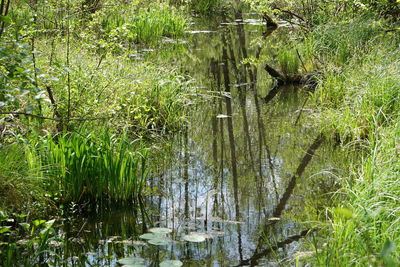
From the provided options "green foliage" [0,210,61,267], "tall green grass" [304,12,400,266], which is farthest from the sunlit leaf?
"tall green grass" [304,12,400,266]

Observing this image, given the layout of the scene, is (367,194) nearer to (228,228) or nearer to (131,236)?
(228,228)

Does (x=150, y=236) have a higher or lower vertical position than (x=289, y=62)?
lower

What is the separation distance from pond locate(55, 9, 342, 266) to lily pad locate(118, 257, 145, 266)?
0.02 m

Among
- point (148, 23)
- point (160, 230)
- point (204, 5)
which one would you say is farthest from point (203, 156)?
point (204, 5)

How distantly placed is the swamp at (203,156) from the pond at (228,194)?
0.02m

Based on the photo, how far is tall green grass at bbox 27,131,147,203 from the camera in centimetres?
479

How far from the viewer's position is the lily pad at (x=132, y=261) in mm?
3742

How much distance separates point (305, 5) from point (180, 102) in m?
4.97

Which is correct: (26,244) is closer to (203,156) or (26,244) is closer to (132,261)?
(132,261)

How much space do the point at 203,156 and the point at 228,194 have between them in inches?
50.2

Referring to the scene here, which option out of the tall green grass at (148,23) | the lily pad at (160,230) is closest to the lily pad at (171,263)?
the lily pad at (160,230)

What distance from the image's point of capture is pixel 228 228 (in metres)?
4.49

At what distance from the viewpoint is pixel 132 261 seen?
377cm

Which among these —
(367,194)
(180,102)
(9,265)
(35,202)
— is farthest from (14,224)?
(180,102)
